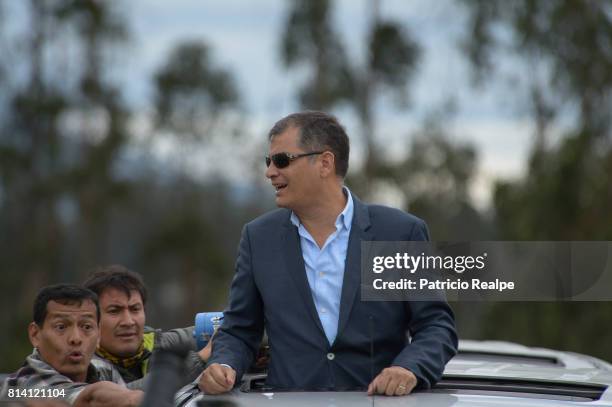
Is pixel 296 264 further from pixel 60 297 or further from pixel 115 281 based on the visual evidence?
pixel 115 281

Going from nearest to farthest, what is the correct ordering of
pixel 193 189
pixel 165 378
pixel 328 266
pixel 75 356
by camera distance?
pixel 165 378
pixel 75 356
pixel 328 266
pixel 193 189

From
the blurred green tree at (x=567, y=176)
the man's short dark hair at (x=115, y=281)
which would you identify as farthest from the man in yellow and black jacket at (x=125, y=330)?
the blurred green tree at (x=567, y=176)

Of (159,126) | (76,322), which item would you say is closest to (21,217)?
(159,126)

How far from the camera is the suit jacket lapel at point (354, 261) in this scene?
3.67 metres

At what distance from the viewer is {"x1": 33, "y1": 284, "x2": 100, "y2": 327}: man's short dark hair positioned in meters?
3.80

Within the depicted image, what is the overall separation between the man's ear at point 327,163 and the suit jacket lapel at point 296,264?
218 mm

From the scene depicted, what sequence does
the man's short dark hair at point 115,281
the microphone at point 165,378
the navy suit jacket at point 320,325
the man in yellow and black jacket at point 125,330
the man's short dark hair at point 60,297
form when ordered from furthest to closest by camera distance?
1. the man's short dark hair at point 115,281
2. the man in yellow and black jacket at point 125,330
3. the man's short dark hair at point 60,297
4. the navy suit jacket at point 320,325
5. the microphone at point 165,378

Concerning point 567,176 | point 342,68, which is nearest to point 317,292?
point 567,176

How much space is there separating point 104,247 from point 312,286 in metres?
28.6

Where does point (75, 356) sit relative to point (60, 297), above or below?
below

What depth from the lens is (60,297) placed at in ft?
12.5

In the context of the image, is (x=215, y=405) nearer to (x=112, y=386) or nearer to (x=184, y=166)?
(x=112, y=386)

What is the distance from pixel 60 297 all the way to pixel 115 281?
1.99 ft

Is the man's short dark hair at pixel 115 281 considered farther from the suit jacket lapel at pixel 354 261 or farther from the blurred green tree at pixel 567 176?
the blurred green tree at pixel 567 176
